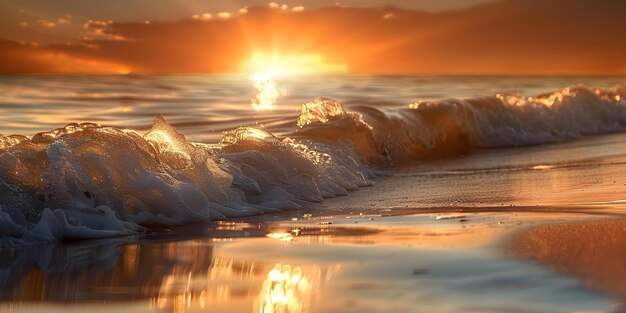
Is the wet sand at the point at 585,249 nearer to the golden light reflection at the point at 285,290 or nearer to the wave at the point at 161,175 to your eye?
the golden light reflection at the point at 285,290

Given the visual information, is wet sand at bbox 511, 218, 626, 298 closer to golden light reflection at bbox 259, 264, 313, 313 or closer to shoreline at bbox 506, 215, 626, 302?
shoreline at bbox 506, 215, 626, 302

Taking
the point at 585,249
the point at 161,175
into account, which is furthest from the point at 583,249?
the point at 161,175

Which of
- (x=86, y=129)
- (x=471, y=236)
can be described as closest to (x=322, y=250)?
(x=471, y=236)

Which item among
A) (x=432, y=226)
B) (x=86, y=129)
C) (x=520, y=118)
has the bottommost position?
(x=432, y=226)

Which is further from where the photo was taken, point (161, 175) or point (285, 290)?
point (161, 175)

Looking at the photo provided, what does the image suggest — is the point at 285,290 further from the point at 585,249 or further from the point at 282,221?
the point at 282,221

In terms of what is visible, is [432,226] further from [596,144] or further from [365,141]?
[596,144]
